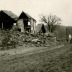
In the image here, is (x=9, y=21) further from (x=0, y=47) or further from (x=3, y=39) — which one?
(x=0, y=47)

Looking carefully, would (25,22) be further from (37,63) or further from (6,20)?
(37,63)

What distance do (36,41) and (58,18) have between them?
1885 inches

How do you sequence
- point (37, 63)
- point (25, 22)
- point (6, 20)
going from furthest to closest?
point (25, 22)
point (6, 20)
point (37, 63)

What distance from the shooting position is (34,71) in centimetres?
1177

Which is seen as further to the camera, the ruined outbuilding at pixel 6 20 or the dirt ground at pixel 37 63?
the ruined outbuilding at pixel 6 20

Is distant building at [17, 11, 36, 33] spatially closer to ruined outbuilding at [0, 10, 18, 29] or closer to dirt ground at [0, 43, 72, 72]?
ruined outbuilding at [0, 10, 18, 29]

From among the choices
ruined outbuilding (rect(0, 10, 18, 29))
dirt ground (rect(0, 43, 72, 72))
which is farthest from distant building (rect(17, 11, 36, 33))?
dirt ground (rect(0, 43, 72, 72))

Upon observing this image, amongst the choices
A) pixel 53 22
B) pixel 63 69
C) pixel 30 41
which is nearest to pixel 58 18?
pixel 53 22

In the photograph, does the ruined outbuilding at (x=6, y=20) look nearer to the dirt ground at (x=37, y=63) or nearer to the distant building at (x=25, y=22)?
the distant building at (x=25, y=22)

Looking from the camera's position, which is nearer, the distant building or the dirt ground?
the dirt ground

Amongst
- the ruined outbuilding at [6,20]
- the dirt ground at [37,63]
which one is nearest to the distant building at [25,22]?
the ruined outbuilding at [6,20]

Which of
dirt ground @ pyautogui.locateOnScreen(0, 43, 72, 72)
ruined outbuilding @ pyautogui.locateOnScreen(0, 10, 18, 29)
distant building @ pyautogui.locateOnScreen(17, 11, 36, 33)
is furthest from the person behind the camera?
distant building @ pyautogui.locateOnScreen(17, 11, 36, 33)

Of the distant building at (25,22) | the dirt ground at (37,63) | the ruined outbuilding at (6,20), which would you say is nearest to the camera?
the dirt ground at (37,63)

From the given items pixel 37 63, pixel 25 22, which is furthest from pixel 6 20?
pixel 37 63
